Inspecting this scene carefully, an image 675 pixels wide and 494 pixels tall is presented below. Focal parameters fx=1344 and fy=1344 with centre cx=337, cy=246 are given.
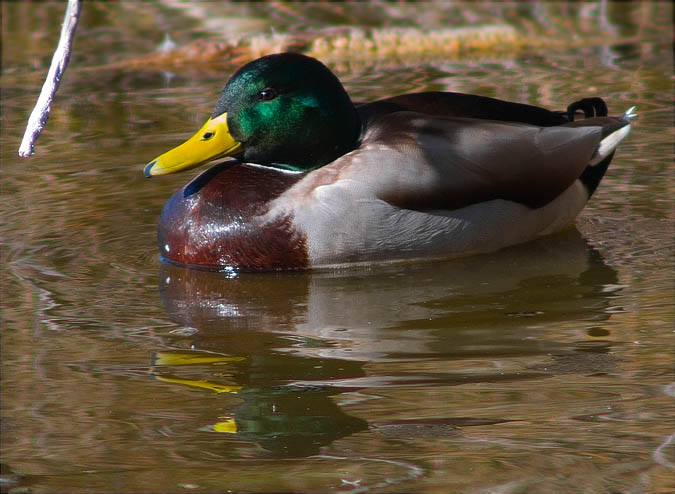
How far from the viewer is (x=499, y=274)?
6781 mm

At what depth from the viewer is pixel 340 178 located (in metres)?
6.81

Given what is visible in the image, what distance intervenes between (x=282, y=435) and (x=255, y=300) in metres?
1.84

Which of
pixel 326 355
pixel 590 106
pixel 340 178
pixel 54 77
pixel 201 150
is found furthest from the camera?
pixel 590 106

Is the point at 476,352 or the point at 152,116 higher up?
the point at 152,116

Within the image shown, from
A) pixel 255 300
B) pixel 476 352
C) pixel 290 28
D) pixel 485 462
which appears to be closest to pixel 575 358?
pixel 476 352

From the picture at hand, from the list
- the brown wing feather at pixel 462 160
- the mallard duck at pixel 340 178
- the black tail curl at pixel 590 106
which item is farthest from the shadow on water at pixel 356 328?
the black tail curl at pixel 590 106

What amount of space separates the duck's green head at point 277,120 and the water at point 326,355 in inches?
25.5

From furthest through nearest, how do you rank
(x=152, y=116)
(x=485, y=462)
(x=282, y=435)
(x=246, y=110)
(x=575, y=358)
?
(x=152, y=116) < (x=246, y=110) < (x=575, y=358) < (x=282, y=435) < (x=485, y=462)

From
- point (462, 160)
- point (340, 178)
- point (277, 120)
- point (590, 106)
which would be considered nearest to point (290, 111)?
point (277, 120)

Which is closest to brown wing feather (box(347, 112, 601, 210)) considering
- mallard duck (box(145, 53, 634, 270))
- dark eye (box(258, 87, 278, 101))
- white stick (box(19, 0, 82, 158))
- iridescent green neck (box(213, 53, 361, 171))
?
mallard duck (box(145, 53, 634, 270))

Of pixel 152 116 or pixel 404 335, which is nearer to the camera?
pixel 404 335

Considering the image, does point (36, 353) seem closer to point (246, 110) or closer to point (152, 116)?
point (246, 110)

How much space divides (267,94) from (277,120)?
15 cm

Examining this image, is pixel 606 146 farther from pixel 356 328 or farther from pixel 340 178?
pixel 356 328
